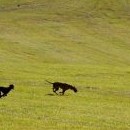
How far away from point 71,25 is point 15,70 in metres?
72.6

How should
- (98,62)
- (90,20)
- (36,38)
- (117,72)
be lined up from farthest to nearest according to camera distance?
(90,20)
(36,38)
(98,62)
(117,72)

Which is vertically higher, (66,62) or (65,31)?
(65,31)

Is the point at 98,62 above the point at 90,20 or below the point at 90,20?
below

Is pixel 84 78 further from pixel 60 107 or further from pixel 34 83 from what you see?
pixel 60 107

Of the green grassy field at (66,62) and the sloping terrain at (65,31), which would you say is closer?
the green grassy field at (66,62)

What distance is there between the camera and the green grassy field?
31.8 m

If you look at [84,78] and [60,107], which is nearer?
[60,107]

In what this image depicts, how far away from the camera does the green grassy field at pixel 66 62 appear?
3184 cm

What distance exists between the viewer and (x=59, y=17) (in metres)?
152

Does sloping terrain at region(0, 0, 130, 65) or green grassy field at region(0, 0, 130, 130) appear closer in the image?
green grassy field at region(0, 0, 130, 130)

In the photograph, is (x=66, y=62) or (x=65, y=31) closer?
(x=66, y=62)

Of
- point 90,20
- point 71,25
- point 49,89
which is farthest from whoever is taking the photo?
point 90,20

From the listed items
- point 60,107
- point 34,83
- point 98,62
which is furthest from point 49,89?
point 98,62

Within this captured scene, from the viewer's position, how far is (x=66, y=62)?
90875 millimetres
